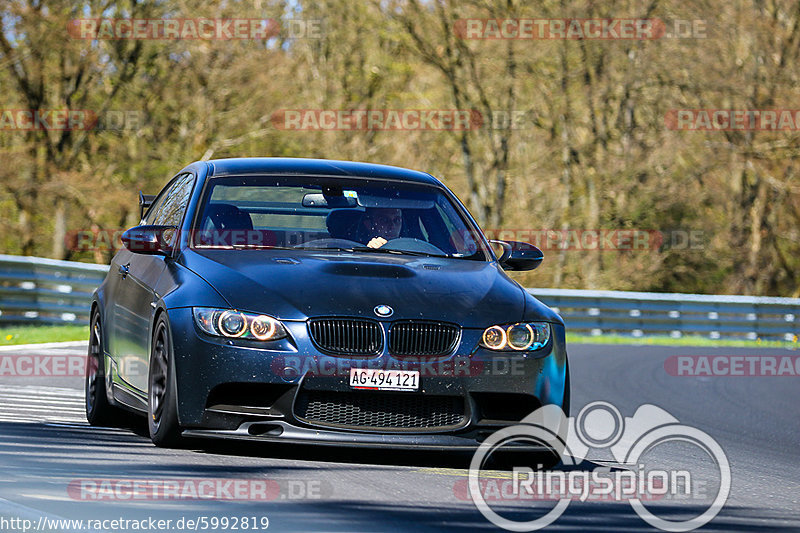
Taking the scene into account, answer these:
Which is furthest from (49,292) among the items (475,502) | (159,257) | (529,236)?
(529,236)

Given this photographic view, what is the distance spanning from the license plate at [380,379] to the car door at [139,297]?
53.5 inches

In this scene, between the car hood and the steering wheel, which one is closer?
the car hood

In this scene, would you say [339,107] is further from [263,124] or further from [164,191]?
[164,191]

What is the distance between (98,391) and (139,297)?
3.26 ft

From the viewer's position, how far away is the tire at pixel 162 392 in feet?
22.7

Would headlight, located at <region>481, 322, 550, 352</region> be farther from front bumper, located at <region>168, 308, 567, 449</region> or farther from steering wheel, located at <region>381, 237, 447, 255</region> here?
steering wheel, located at <region>381, 237, 447, 255</region>

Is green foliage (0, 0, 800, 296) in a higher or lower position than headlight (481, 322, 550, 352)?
lower

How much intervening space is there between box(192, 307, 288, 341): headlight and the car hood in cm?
4

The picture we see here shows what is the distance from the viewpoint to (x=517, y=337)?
7.06 m

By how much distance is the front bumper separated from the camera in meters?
6.70

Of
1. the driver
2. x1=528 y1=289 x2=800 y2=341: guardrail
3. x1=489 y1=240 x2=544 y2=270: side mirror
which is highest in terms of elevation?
the driver

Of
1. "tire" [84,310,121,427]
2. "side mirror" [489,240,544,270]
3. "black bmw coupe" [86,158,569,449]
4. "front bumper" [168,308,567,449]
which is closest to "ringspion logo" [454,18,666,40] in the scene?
"side mirror" [489,240,544,270]

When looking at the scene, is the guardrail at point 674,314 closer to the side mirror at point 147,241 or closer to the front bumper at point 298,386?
the side mirror at point 147,241

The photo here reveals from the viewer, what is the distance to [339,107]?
39.5 metres
